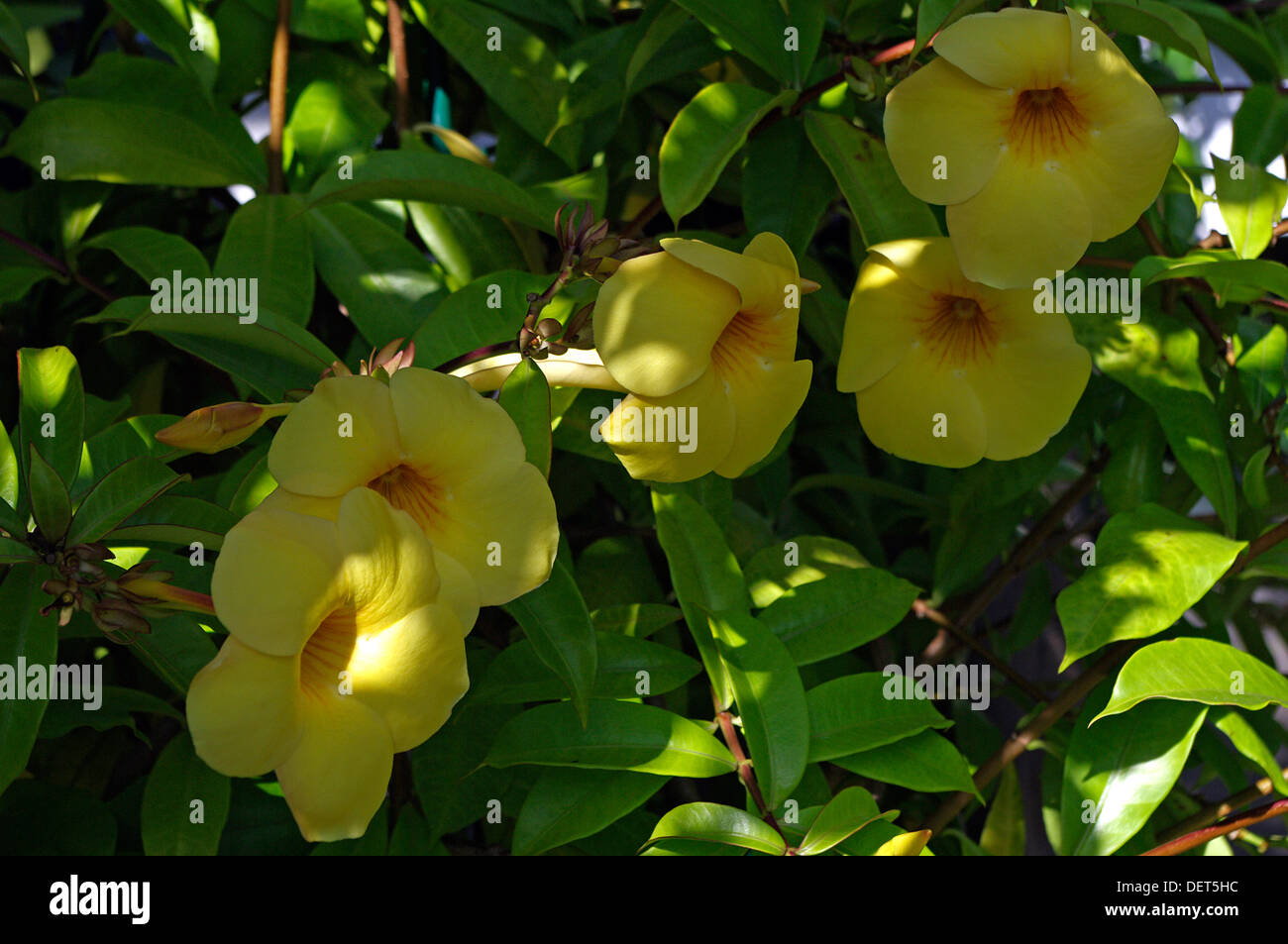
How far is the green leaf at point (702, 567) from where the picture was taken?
916 mm

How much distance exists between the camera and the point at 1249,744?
0.96 m

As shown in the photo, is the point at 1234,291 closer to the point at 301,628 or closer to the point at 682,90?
the point at 682,90

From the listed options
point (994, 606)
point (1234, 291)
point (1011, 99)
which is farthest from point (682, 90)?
point (994, 606)

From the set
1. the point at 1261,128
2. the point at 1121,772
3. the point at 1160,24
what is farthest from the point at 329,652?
the point at 1261,128

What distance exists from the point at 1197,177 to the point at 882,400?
2.69 ft

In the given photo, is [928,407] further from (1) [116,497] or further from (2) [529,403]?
(1) [116,497]

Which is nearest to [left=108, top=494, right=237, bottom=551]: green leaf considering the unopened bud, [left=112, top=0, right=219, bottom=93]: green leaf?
the unopened bud

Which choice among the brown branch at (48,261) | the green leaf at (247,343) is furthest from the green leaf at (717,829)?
the brown branch at (48,261)

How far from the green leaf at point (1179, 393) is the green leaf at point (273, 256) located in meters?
0.80

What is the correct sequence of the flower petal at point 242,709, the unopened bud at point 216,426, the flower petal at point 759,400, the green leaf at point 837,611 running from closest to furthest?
the flower petal at point 242,709 < the unopened bud at point 216,426 < the flower petal at point 759,400 < the green leaf at point 837,611

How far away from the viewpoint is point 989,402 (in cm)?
83

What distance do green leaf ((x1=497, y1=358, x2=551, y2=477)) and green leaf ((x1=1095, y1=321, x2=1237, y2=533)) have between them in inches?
24.4

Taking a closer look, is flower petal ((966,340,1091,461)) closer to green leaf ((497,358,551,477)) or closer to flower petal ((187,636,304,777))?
green leaf ((497,358,551,477))

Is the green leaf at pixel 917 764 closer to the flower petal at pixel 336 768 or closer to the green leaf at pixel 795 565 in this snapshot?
the green leaf at pixel 795 565
